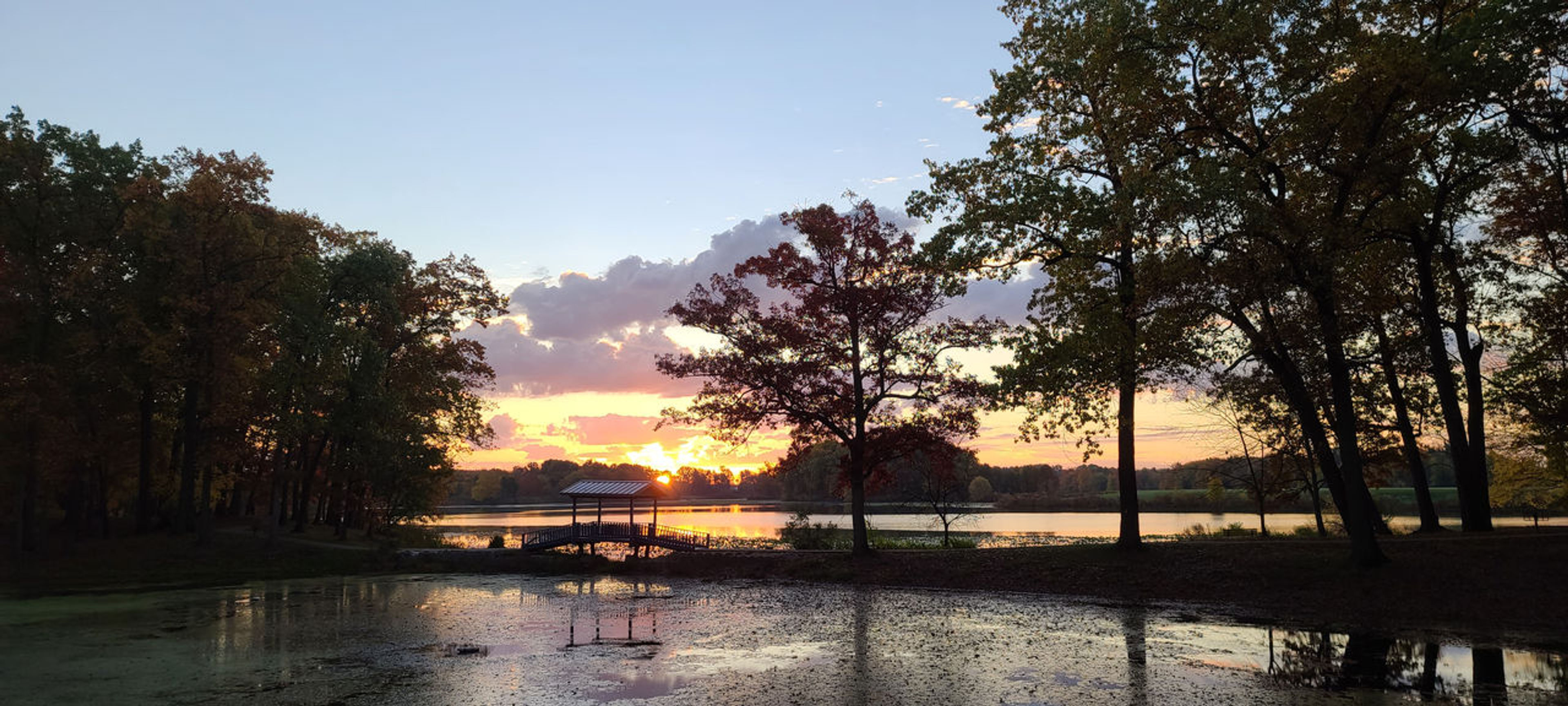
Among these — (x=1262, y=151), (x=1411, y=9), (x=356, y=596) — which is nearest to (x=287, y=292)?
(x=356, y=596)

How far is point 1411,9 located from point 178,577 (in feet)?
136

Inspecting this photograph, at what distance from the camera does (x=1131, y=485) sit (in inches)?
928

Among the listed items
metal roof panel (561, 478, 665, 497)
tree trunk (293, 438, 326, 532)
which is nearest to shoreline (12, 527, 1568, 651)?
metal roof panel (561, 478, 665, 497)

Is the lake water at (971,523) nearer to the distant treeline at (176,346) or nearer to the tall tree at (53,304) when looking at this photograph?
the distant treeline at (176,346)

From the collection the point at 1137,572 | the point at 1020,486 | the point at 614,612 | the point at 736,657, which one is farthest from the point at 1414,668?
the point at 1020,486

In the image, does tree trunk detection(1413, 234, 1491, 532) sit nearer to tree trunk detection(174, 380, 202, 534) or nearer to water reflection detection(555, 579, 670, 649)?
water reflection detection(555, 579, 670, 649)

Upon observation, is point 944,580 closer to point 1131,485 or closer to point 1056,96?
point 1131,485

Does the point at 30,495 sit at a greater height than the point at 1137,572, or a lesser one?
greater

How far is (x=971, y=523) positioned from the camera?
71.3 m

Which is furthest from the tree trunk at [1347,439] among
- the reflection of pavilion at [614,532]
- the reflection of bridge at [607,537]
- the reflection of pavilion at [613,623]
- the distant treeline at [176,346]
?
the distant treeline at [176,346]

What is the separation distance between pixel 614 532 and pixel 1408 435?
3260cm

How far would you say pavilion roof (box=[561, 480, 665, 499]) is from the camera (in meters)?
41.4

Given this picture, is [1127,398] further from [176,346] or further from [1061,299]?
[176,346]

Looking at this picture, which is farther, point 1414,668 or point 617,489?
point 617,489
